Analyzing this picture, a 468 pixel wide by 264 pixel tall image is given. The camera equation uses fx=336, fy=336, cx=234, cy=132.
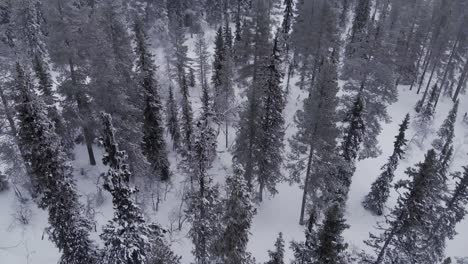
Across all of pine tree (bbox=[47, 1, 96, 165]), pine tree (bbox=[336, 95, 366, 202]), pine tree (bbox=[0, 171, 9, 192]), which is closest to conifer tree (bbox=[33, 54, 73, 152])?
pine tree (bbox=[47, 1, 96, 165])

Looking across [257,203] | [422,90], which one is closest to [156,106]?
[257,203]

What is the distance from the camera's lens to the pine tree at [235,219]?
16.8m

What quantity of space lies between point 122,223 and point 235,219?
18.1ft

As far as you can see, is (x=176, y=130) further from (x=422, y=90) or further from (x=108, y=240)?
(x=422, y=90)

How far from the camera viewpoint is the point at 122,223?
15.5 meters

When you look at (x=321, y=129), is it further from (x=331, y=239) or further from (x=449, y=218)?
(x=449, y=218)

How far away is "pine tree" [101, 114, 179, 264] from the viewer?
46.6 ft

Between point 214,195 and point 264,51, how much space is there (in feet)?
59.7

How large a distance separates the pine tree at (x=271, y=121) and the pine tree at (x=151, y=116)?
343 inches

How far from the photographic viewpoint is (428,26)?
51.6 m

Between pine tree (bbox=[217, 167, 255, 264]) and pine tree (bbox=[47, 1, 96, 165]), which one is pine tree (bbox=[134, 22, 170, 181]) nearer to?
pine tree (bbox=[47, 1, 96, 165])

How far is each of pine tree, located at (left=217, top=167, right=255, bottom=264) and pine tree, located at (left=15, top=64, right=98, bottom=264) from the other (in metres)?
7.24

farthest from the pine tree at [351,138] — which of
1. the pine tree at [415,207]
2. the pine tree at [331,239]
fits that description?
the pine tree at [331,239]

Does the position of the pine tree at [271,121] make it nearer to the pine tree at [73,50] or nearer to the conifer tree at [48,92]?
the pine tree at [73,50]
